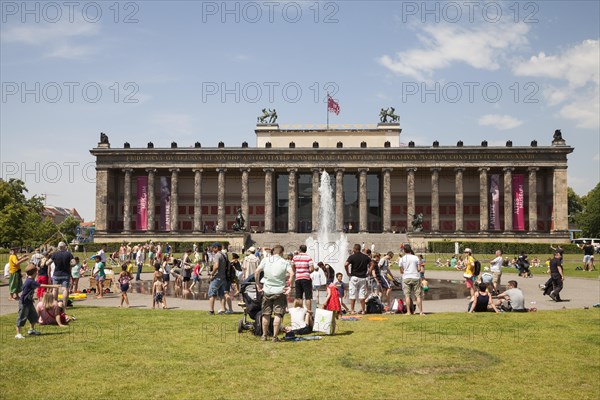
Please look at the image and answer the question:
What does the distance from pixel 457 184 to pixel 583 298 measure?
57311 mm

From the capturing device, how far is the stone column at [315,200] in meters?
79.6

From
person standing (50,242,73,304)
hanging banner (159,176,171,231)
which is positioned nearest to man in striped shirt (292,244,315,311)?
person standing (50,242,73,304)

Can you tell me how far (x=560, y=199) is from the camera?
78.1m

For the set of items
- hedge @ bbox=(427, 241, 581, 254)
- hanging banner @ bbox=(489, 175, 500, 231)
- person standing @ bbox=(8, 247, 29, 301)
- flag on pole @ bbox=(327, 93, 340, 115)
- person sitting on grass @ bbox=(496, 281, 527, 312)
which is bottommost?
hedge @ bbox=(427, 241, 581, 254)

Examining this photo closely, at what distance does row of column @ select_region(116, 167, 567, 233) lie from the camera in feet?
257

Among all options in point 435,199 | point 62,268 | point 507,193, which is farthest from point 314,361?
point 507,193

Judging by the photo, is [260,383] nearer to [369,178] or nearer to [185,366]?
[185,366]

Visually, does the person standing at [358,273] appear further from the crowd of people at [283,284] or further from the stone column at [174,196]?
the stone column at [174,196]

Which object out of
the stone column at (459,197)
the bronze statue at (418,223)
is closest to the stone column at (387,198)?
the bronze statue at (418,223)

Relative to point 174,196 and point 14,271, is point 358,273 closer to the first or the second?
point 14,271

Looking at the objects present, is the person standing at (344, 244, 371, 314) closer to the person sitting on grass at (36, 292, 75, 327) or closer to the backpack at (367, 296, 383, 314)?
the backpack at (367, 296, 383, 314)

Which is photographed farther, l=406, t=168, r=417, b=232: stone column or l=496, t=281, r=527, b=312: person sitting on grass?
l=406, t=168, r=417, b=232: stone column

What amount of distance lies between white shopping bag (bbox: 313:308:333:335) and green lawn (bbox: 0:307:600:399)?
701 mm

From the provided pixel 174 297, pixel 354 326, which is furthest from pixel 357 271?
pixel 174 297
